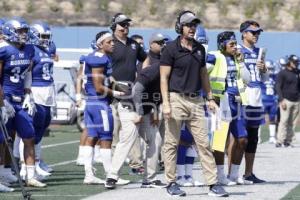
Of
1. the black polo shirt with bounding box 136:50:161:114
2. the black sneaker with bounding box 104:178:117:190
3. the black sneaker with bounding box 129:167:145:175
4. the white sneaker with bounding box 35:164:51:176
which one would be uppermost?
the black polo shirt with bounding box 136:50:161:114

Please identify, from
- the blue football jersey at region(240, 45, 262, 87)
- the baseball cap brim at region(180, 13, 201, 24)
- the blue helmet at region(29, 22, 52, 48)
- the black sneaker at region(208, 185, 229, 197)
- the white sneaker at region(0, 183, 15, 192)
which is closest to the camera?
the black sneaker at region(208, 185, 229, 197)

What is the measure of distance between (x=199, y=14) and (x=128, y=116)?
33.2 metres

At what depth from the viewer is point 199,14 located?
1863 inches

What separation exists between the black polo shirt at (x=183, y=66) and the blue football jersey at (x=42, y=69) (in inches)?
124

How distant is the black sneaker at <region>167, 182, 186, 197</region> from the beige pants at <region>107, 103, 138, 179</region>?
1003 millimetres

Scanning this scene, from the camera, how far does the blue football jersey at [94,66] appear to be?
48.5 ft

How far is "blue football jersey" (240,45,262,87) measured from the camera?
15.5 m

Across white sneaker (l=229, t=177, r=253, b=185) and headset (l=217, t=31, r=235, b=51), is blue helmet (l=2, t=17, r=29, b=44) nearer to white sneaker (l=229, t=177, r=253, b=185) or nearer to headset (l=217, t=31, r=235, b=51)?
headset (l=217, t=31, r=235, b=51)

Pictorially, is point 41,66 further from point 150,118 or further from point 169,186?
point 169,186

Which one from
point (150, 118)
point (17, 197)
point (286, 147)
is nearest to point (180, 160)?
point (150, 118)

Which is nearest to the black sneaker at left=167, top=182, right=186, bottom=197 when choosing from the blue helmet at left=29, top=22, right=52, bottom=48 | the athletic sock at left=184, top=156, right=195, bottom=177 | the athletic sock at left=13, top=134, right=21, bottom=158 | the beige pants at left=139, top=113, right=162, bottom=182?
the beige pants at left=139, top=113, right=162, bottom=182

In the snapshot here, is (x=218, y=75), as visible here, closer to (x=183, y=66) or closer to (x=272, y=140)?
(x=183, y=66)

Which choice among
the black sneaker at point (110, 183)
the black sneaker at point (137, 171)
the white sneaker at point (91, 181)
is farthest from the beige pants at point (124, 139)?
the black sneaker at point (137, 171)

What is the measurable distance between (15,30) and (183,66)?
2301 mm
